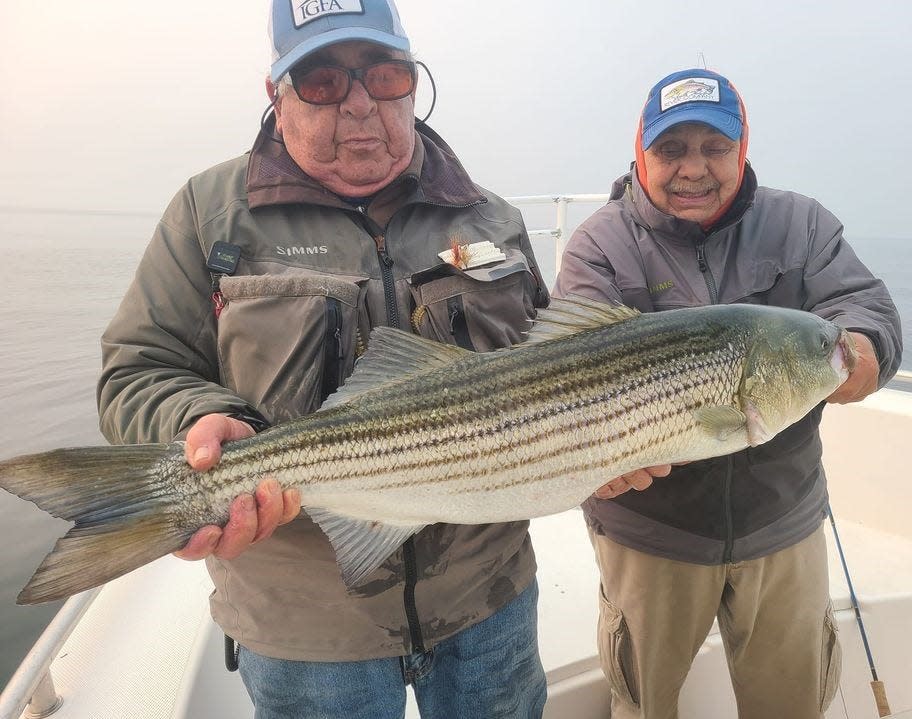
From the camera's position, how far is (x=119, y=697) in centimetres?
248

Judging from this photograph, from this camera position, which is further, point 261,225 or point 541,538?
point 541,538

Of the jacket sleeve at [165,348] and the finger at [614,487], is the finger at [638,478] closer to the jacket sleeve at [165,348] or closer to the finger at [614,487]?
the finger at [614,487]

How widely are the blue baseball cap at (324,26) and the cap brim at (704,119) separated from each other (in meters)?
1.34

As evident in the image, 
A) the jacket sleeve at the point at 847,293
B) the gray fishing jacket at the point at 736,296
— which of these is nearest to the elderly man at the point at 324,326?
the gray fishing jacket at the point at 736,296

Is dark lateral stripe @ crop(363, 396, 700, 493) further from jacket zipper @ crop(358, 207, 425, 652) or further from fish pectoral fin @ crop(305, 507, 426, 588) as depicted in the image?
jacket zipper @ crop(358, 207, 425, 652)

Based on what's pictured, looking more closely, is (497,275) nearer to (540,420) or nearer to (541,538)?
(540,420)

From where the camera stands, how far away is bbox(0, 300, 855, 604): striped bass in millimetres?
1780

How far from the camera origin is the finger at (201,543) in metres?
1.65

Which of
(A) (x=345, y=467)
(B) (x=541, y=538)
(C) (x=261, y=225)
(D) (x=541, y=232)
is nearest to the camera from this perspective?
(A) (x=345, y=467)

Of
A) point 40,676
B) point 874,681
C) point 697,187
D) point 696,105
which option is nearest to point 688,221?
point 697,187

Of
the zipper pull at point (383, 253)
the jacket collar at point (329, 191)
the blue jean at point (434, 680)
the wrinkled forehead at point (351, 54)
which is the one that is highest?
the wrinkled forehead at point (351, 54)

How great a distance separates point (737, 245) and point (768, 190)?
1.43 feet

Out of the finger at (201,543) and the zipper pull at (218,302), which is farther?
the zipper pull at (218,302)

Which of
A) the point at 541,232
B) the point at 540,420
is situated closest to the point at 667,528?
the point at 540,420
